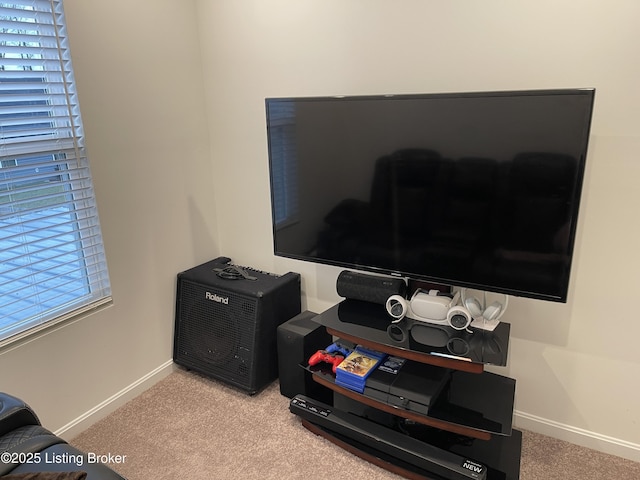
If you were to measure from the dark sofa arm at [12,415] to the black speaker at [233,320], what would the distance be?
105 cm

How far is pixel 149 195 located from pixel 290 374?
1.17 m

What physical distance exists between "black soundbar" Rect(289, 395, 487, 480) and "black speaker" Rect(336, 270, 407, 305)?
525 mm

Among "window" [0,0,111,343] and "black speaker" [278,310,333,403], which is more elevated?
"window" [0,0,111,343]

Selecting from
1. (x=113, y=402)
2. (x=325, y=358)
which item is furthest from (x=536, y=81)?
(x=113, y=402)

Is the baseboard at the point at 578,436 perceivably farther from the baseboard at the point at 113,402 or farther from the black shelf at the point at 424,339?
the baseboard at the point at 113,402

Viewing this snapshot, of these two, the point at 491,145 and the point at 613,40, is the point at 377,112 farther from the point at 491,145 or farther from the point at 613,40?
the point at 613,40

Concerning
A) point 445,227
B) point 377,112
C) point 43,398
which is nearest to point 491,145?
point 445,227

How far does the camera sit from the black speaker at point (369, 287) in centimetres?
199

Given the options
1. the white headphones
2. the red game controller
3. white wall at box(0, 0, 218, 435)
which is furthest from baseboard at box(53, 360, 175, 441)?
the white headphones

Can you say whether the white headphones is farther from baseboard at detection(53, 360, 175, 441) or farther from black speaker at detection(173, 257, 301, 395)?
baseboard at detection(53, 360, 175, 441)

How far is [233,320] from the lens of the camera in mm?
2398

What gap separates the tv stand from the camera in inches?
67.4

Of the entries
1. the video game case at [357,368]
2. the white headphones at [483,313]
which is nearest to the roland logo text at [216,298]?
the video game case at [357,368]

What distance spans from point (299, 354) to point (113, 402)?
99 centimetres
